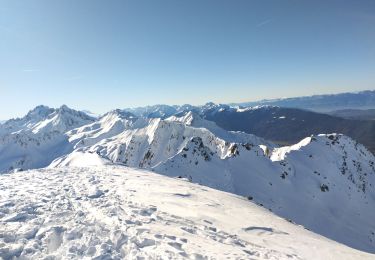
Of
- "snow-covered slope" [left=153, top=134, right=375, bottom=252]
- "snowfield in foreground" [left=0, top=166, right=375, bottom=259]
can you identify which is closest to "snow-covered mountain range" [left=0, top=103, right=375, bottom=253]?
"snow-covered slope" [left=153, top=134, right=375, bottom=252]

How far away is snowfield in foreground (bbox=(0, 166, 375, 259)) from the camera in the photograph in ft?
35.3

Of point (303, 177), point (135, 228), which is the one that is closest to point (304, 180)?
point (303, 177)

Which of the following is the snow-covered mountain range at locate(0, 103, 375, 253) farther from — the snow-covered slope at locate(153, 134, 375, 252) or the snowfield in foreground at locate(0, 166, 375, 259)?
the snowfield in foreground at locate(0, 166, 375, 259)

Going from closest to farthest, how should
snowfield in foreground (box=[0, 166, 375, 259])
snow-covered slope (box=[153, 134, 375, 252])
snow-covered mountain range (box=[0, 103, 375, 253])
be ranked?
snowfield in foreground (box=[0, 166, 375, 259])
snow-covered mountain range (box=[0, 103, 375, 253])
snow-covered slope (box=[153, 134, 375, 252])

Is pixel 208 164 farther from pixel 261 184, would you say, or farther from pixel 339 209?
pixel 339 209

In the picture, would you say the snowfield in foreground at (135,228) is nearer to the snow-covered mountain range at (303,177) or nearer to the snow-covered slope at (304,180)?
the snow-covered mountain range at (303,177)

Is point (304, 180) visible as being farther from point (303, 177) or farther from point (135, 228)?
point (135, 228)

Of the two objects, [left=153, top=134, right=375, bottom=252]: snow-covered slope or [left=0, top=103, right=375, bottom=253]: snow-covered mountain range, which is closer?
[left=0, top=103, right=375, bottom=253]: snow-covered mountain range

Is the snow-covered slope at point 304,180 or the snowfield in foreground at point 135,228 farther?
the snow-covered slope at point 304,180

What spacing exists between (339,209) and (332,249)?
63.3m

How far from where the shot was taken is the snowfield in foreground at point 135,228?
10750mm

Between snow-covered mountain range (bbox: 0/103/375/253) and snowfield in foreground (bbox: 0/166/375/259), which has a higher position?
snowfield in foreground (bbox: 0/166/375/259)

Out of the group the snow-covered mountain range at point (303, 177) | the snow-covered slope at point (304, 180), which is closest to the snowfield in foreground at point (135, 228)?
the snow-covered mountain range at point (303, 177)

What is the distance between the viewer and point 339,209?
7000cm
